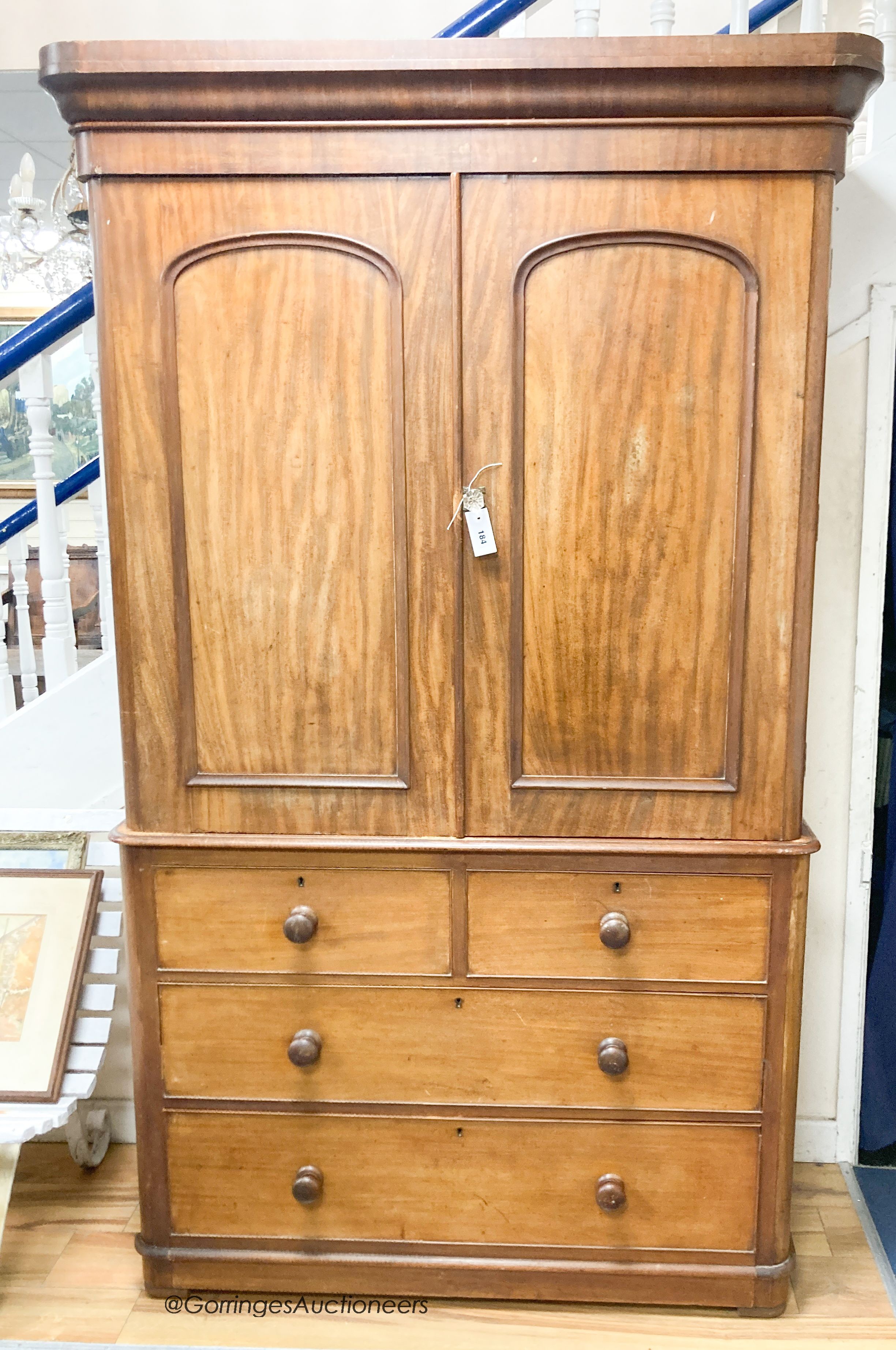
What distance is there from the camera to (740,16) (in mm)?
A: 1884

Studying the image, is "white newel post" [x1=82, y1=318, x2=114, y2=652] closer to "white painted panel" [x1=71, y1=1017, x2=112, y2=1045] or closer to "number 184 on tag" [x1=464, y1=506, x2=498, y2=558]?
"white painted panel" [x1=71, y1=1017, x2=112, y2=1045]

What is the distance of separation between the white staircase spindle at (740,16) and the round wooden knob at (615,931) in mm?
1650

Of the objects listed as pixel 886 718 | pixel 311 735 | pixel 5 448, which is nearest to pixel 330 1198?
pixel 311 735

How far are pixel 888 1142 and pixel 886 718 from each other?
1.00 meters

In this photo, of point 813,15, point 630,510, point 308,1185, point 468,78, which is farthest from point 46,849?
point 813,15

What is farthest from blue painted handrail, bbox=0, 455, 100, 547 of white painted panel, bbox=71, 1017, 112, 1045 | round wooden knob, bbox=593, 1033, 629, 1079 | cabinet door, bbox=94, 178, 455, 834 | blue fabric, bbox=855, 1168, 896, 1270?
blue fabric, bbox=855, 1168, 896, 1270

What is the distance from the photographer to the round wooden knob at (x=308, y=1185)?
185cm

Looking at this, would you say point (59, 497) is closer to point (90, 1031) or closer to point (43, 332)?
point (43, 332)

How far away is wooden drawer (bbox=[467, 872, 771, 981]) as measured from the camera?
1771 millimetres

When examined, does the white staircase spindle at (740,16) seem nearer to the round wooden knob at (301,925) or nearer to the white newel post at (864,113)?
the white newel post at (864,113)

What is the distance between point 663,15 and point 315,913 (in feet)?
6.01

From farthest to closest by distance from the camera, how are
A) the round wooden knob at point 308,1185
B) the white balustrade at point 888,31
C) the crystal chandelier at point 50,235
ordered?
the crystal chandelier at point 50,235, the white balustrade at point 888,31, the round wooden knob at point 308,1185

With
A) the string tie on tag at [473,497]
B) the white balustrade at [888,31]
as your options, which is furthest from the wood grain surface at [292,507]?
the white balustrade at [888,31]

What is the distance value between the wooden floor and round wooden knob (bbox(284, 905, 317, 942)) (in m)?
0.75
